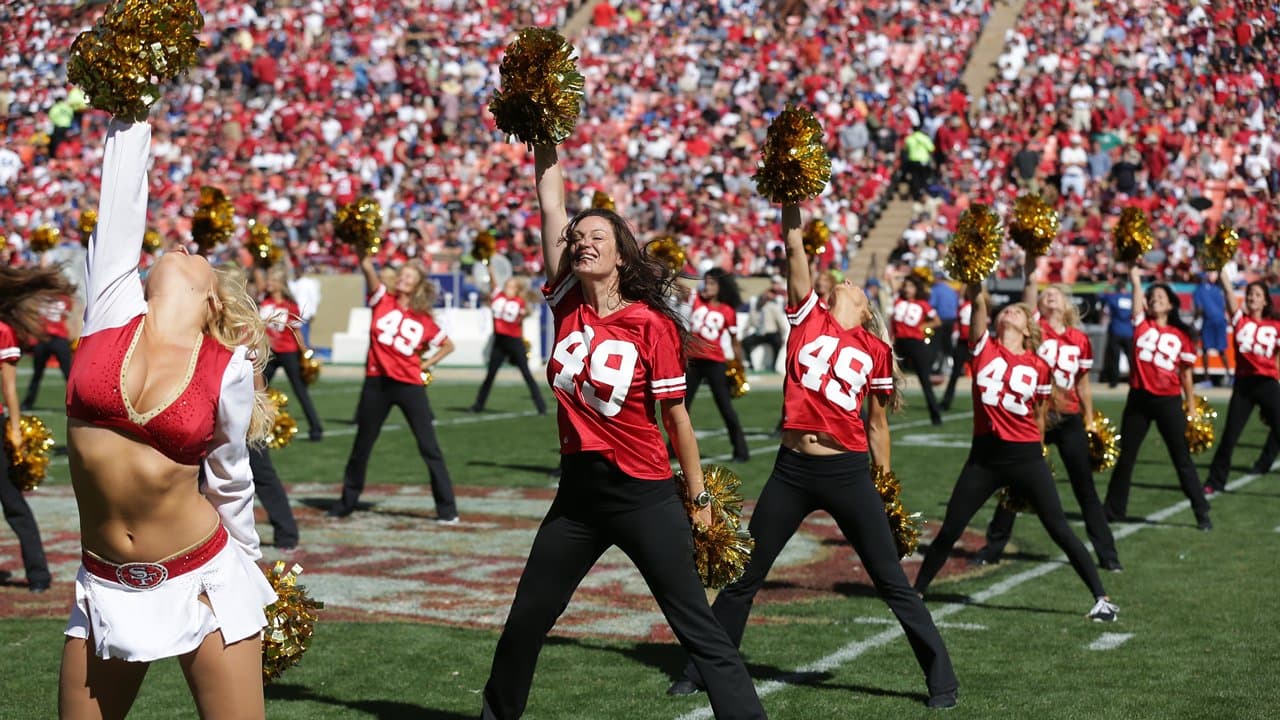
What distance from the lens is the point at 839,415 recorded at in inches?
249

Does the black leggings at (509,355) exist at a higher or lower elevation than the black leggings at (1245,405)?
lower

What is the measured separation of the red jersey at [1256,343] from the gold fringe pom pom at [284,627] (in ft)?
31.9

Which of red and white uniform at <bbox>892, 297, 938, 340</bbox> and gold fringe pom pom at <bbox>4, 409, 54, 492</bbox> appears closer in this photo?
gold fringe pom pom at <bbox>4, 409, 54, 492</bbox>

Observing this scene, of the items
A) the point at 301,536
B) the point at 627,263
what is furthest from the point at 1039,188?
the point at 627,263

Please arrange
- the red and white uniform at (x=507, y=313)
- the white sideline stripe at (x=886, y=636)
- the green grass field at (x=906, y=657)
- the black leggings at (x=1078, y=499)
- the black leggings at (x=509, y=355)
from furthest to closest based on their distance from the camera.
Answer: the black leggings at (x=509, y=355), the red and white uniform at (x=507, y=313), the black leggings at (x=1078, y=499), the white sideline stripe at (x=886, y=636), the green grass field at (x=906, y=657)

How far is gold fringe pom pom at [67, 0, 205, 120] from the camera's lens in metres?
3.62

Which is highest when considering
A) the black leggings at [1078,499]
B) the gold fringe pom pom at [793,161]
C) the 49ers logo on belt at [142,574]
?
the gold fringe pom pom at [793,161]

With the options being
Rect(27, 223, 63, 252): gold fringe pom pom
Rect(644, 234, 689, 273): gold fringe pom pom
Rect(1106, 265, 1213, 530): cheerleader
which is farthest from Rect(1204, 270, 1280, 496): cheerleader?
Rect(27, 223, 63, 252): gold fringe pom pom

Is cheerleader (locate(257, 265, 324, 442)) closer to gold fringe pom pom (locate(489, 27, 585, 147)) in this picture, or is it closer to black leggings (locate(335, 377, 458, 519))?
black leggings (locate(335, 377, 458, 519))

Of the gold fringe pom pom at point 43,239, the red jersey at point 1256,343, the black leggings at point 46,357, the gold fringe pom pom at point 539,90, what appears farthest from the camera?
the black leggings at point 46,357

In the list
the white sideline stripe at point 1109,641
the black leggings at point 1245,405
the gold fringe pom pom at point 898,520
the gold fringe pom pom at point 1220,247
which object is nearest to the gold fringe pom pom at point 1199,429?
the black leggings at point 1245,405

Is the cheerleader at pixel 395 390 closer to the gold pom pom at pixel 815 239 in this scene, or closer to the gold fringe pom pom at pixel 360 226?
the gold fringe pom pom at pixel 360 226

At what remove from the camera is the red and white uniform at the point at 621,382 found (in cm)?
474

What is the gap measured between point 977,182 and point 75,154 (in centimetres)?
1964
